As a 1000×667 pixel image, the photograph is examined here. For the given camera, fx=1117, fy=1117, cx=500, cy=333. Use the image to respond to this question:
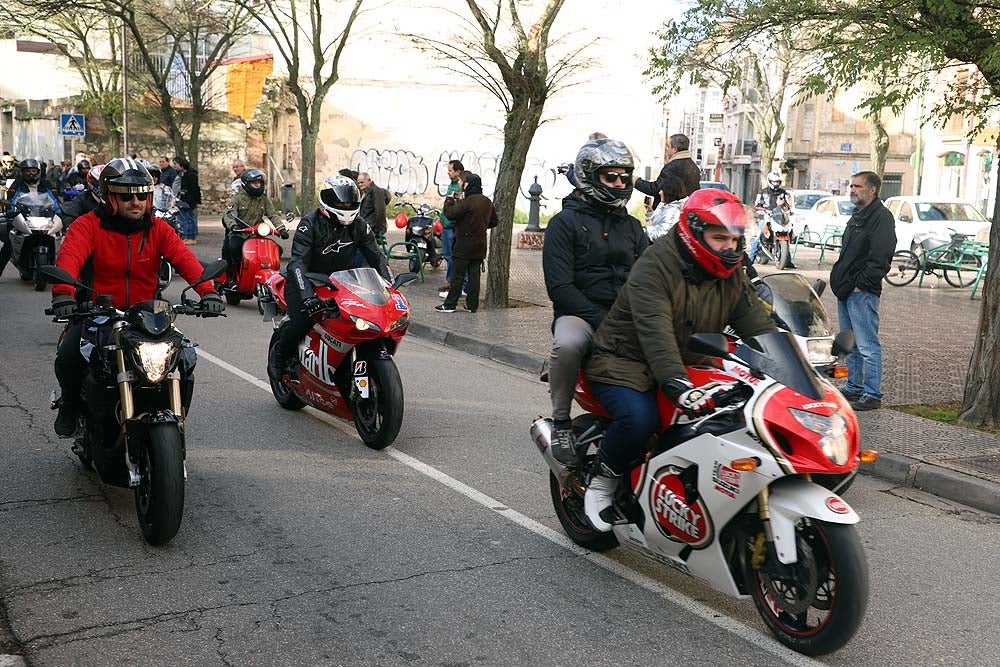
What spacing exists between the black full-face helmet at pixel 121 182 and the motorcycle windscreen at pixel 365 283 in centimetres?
179

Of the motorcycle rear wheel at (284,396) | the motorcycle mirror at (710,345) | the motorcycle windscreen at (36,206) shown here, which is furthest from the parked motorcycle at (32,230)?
the motorcycle mirror at (710,345)

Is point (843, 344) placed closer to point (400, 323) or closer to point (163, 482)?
point (163, 482)

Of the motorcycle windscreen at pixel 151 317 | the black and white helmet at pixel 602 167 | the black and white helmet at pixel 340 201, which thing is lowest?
the motorcycle windscreen at pixel 151 317

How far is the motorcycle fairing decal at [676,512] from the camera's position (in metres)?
4.34

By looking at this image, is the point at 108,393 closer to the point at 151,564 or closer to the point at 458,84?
the point at 151,564

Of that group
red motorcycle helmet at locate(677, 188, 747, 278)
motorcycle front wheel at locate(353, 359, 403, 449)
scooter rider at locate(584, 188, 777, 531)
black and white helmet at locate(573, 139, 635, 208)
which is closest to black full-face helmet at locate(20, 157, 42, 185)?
motorcycle front wheel at locate(353, 359, 403, 449)

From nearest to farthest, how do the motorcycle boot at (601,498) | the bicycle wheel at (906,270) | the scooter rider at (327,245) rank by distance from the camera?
the motorcycle boot at (601,498), the scooter rider at (327,245), the bicycle wheel at (906,270)

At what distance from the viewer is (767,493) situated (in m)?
4.11

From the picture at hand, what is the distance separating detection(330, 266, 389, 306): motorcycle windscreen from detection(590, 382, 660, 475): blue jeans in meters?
2.92

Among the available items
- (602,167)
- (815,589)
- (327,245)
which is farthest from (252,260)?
(815,589)

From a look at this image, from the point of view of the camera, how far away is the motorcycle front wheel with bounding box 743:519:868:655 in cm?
389

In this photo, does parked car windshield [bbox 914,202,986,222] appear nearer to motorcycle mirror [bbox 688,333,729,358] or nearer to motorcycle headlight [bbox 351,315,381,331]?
motorcycle headlight [bbox 351,315,381,331]

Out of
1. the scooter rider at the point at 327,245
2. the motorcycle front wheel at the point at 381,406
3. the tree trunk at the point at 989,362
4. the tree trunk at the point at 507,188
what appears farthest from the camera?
the tree trunk at the point at 507,188

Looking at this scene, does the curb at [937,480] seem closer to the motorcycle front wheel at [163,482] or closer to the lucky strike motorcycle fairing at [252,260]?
the motorcycle front wheel at [163,482]
